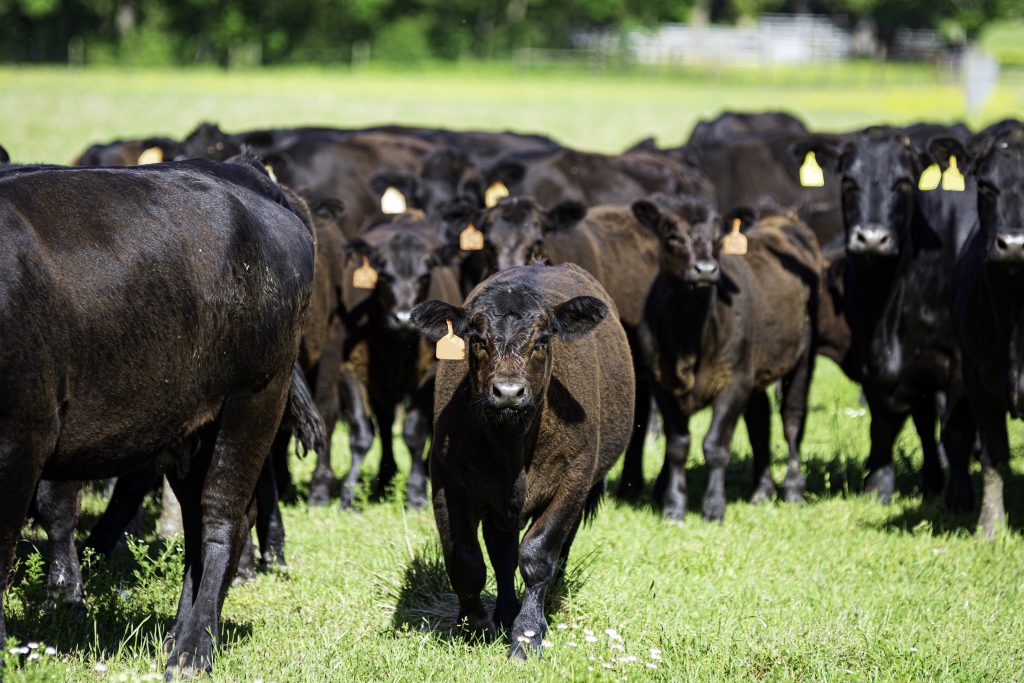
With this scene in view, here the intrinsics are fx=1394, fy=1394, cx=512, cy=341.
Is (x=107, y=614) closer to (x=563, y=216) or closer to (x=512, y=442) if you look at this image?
(x=512, y=442)

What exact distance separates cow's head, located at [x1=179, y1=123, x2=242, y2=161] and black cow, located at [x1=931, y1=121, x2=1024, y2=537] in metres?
5.99

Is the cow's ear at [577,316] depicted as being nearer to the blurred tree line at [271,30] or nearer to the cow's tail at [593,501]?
the cow's tail at [593,501]

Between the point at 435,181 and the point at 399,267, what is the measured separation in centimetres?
357

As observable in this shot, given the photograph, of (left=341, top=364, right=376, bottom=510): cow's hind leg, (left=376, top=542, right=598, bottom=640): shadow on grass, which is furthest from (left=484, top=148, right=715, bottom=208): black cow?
(left=376, top=542, right=598, bottom=640): shadow on grass

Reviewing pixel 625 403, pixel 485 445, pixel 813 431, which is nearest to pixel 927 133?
pixel 813 431

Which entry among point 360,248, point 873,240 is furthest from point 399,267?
point 873,240

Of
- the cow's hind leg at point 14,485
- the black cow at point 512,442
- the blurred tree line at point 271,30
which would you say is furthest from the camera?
the blurred tree line at point 271,30

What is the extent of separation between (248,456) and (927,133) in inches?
450

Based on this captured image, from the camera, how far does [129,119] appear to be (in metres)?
A: 35.8

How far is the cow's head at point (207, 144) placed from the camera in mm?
11595

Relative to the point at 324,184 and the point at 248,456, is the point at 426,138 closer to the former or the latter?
the point at 324,184

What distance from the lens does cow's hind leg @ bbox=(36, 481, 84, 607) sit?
6.47m

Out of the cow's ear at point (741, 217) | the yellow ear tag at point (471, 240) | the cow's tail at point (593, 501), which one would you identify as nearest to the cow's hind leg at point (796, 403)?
the cow's ear at point (741, 217)

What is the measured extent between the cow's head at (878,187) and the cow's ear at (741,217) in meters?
0.66
